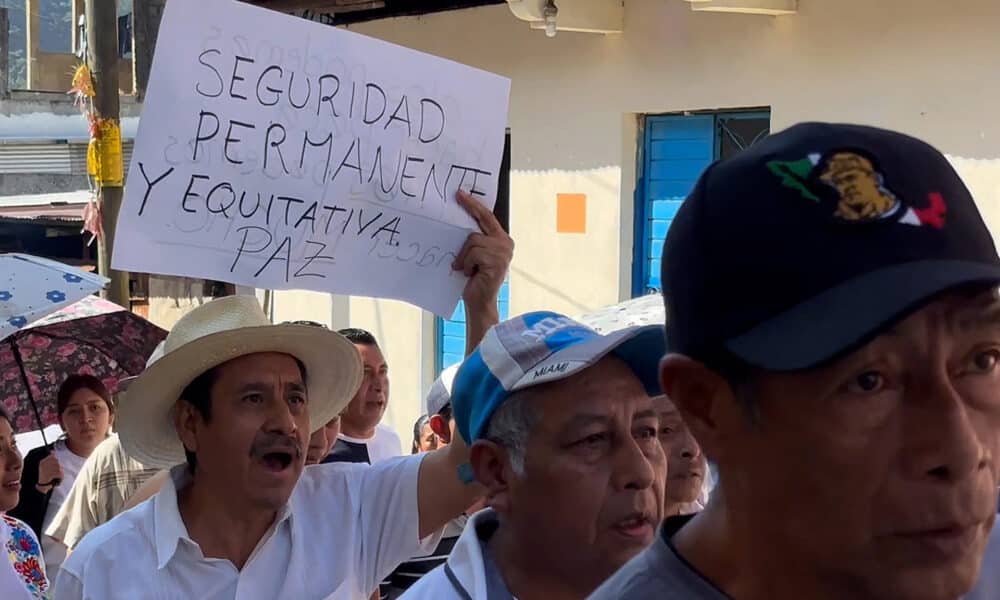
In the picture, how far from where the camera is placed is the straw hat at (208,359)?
3033mm

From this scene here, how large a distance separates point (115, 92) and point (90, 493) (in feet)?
11.8

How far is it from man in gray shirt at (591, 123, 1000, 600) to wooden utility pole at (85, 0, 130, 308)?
6903mm

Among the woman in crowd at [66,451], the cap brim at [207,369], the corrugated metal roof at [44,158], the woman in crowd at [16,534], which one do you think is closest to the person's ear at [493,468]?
the cap brim at [207,369]

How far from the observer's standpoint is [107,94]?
7.66 m

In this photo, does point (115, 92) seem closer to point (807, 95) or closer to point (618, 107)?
point (618, 107)

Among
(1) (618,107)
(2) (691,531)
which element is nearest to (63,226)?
(1) (618,107)

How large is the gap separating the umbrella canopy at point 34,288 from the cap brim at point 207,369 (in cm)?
92

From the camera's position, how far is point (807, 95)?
6770 millimetres

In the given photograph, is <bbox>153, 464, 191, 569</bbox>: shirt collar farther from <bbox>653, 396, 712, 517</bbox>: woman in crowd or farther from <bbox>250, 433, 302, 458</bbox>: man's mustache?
<bbox>653, 396, 712, 517</bbox>: woman in crowd

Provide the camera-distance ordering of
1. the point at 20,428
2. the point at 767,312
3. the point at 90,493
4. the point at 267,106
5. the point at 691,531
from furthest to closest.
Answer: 1. the point at 20,428
2. the point at 90,493
3. the point at 267,106
4. the point at 691,531
5. the point at 767,312

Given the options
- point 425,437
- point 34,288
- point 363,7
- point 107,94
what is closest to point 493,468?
point 34,288

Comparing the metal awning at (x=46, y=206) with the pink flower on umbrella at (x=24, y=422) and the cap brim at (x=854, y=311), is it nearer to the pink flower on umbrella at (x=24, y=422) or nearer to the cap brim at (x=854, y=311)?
the pink flower on umbrella at (x=24, y=422)

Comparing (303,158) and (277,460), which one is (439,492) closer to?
(277,460)

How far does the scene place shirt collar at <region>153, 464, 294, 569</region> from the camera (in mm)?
2756
